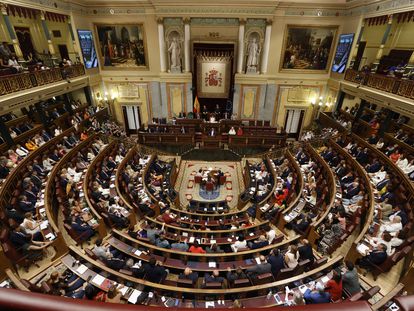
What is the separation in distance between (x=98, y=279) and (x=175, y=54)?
45.1ft

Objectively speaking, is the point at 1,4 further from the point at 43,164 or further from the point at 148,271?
the point at 148,271

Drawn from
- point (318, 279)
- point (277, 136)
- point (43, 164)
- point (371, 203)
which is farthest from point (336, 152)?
point (43, 164)

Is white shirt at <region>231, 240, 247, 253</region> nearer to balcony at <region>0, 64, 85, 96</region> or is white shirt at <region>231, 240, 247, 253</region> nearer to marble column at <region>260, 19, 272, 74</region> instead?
balcony at <region>0, 64, 85, 96</region>

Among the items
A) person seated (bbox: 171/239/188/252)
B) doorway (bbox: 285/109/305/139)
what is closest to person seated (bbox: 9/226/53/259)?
person seated (bbox: 171/239/188/252)

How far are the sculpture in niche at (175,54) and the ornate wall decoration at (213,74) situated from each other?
1283 millimetres

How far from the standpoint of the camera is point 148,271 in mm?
5473

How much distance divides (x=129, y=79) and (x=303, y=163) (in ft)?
41.6

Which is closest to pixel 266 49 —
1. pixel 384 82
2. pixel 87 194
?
pixel 384 82

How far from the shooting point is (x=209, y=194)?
11594mm

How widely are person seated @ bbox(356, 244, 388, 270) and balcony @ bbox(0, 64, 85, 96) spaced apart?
13.8 meters

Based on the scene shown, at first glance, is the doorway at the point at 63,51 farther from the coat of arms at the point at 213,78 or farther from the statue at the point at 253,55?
the statue at the point at 253,55

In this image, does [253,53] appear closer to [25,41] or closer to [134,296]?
[25,41]

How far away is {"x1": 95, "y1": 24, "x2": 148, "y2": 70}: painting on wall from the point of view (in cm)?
1502

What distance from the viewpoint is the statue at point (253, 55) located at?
15.0 m
